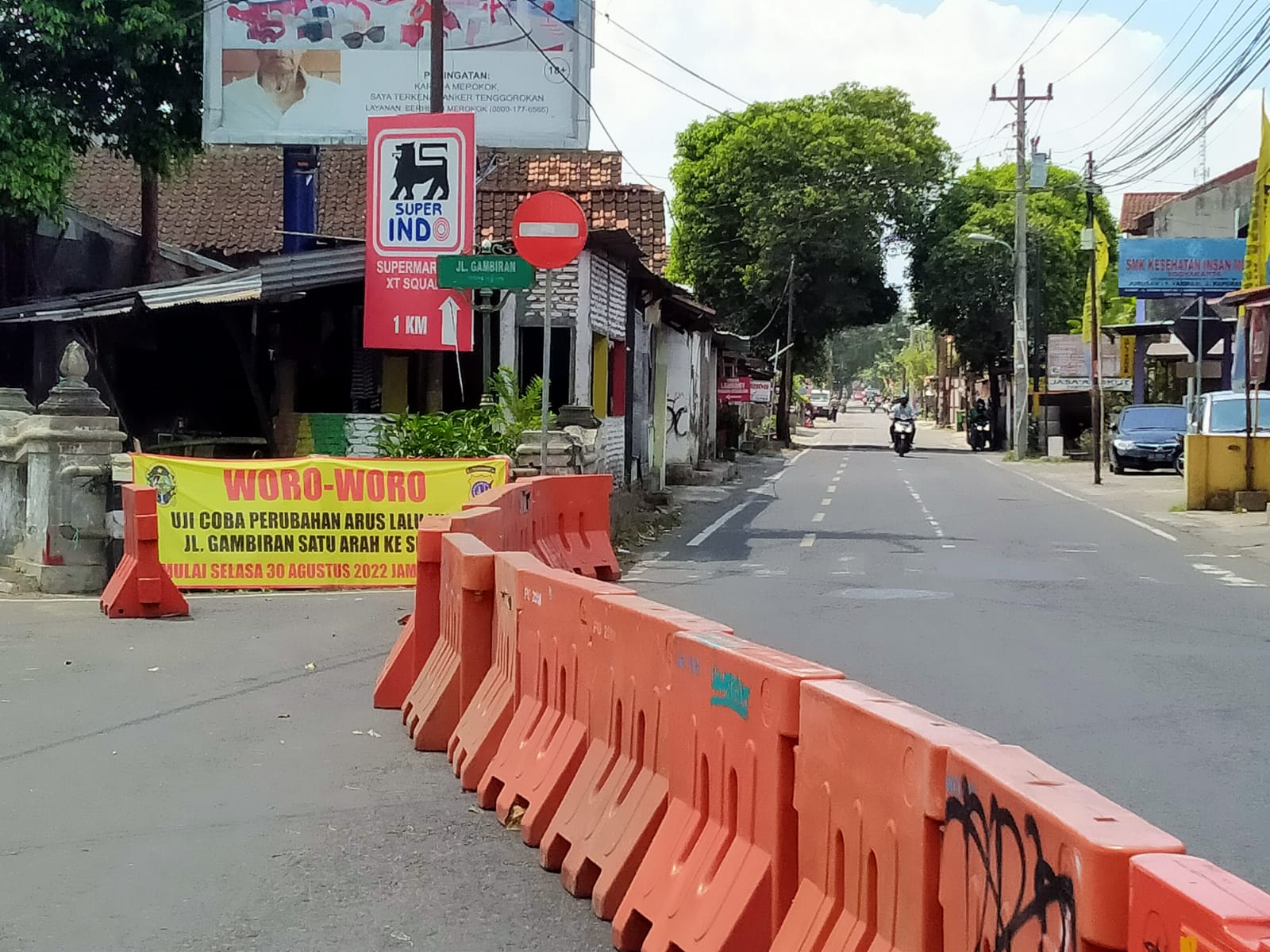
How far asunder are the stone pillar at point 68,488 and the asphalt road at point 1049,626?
519 centimetres

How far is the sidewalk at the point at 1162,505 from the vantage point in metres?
19.4

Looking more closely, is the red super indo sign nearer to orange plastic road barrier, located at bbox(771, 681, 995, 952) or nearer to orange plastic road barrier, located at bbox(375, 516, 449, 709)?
orange plastic road barrier, located at bbox(375, 516, 449, 709)

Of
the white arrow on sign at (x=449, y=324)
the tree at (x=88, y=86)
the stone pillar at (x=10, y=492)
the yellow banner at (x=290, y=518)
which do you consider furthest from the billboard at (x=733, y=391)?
the stone pillar at (x=10, y=492)

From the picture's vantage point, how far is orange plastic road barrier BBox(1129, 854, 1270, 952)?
6.77ft

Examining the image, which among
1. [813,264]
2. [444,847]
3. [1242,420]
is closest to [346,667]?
[444,847]

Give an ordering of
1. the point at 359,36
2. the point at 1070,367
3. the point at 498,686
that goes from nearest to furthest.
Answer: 1. the point at 498,686
2. the point at 359,36
3. the point at 1070,367

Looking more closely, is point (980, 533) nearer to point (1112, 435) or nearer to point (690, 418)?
point (690, 418)

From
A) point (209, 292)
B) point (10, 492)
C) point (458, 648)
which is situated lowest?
point (458, 648)

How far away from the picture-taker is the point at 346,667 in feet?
32.7

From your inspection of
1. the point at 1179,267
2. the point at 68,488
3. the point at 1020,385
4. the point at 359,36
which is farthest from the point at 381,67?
the point at 1020,385

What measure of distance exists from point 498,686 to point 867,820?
3594 mm

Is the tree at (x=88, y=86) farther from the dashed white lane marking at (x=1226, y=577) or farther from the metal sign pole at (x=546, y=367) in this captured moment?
the dashed white lane marking at (x=1226, y=577)

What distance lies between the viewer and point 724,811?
441cm

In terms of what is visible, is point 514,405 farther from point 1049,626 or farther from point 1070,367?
point 1070,367
